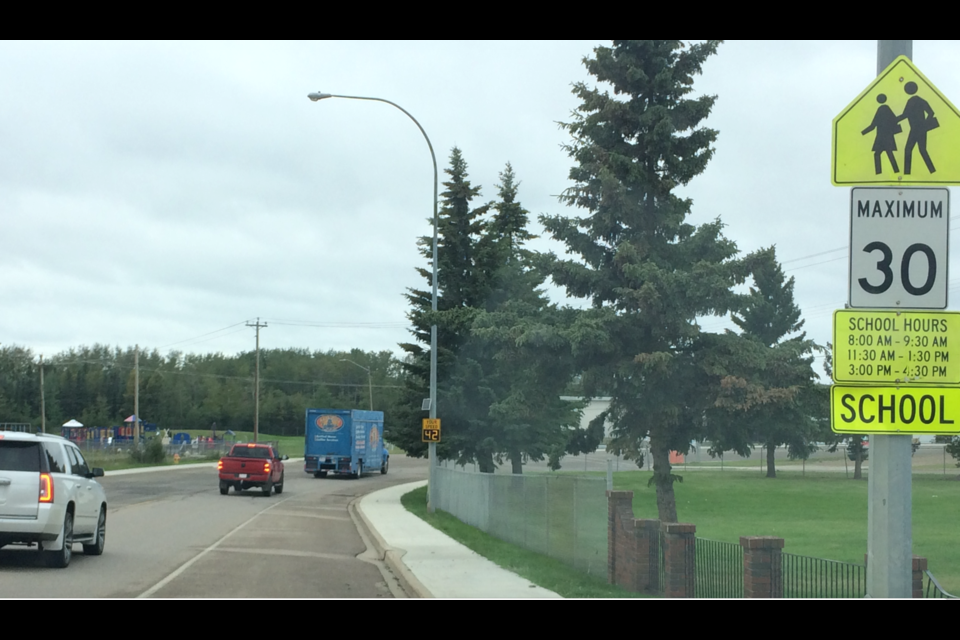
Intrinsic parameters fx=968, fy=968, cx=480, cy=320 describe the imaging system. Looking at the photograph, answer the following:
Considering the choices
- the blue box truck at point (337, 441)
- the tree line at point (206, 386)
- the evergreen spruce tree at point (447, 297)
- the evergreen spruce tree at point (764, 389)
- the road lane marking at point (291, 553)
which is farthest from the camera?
the tree line at point (206, 386)

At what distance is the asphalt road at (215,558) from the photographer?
12.3 metres

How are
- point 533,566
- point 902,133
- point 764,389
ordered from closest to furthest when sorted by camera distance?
1. point 902,133
2. point 533,566
3. point 764,389

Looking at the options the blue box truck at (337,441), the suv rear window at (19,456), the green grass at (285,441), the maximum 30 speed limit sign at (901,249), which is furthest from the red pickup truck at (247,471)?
the green grass at (285,441)

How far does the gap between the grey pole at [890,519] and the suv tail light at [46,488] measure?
11.7 meters

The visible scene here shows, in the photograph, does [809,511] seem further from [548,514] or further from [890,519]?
[890,519]

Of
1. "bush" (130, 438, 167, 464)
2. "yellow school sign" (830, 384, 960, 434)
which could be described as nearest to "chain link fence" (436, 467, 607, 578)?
"yellow school sign" (830, 384, 960, 434)

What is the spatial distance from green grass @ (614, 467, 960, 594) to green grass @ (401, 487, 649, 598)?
A: 21.0 ft

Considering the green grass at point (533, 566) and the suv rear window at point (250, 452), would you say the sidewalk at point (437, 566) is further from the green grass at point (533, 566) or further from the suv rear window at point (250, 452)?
the suv rear window at point (250, 452)

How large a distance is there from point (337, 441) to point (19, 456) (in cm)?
3949

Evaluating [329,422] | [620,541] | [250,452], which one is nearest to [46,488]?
[620,541]

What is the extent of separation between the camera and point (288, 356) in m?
149

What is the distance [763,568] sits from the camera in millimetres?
11453

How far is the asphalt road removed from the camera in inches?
483
